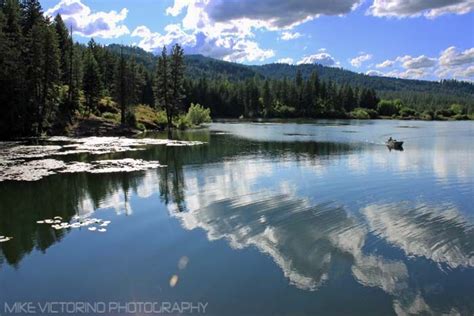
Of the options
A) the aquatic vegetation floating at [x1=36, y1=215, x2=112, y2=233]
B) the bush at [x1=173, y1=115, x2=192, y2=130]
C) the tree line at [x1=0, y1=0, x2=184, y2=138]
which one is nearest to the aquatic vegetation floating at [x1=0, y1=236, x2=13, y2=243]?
the aquatic vegetation floating at [x1=36, y1=215, x2=112, y2=233]

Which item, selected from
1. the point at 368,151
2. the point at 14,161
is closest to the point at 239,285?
the point at 14,161

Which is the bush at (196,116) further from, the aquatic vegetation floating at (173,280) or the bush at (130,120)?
the aquatic vegetation floating at (173,280)

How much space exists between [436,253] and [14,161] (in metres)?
38.2

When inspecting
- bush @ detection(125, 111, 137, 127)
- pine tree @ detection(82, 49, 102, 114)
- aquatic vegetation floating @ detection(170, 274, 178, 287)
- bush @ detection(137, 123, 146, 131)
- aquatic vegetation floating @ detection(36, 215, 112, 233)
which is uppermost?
pine tree @ detection(82, 49, 102, 114)

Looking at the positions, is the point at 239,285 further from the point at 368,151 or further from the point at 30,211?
the point at 368,151

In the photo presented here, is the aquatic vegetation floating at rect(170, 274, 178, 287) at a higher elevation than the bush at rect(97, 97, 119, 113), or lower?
lower

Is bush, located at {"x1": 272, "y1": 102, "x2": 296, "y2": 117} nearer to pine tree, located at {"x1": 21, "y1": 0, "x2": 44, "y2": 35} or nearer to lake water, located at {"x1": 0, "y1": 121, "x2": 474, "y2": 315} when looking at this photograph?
pine tree, located at {"x1": 21, "y1": 0, "x2": 44, "y2": 35}

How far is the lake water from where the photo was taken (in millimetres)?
12812

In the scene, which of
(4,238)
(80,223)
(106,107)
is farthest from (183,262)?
(106,107)

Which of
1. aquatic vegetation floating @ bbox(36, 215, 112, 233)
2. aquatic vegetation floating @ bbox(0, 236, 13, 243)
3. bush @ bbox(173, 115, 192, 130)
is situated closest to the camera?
aquatic vegetation floating @ bbox(0, 236, 13, 243)

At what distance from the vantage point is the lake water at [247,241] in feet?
42.0

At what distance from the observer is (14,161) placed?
4128cm

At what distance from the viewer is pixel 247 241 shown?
17.6 metres

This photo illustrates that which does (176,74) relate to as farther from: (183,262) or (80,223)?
(183,262)
